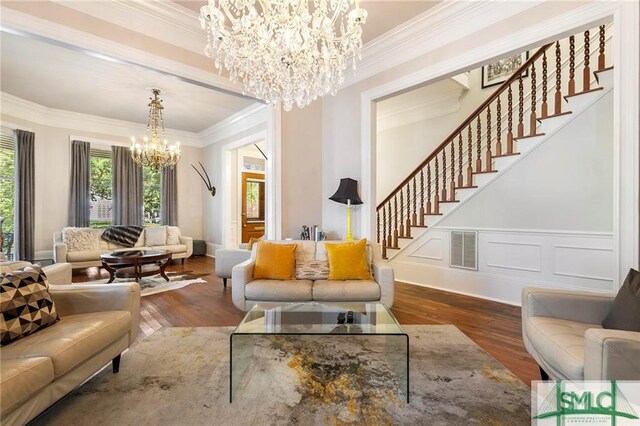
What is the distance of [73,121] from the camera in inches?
240

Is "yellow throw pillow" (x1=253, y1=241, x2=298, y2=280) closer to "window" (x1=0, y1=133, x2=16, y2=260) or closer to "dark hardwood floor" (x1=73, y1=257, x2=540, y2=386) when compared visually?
"dark hardwood floor" (x1=73, y1=257, x2=540, y2=386)

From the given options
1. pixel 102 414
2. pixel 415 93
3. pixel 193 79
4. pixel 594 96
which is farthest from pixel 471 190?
pixel 102 414

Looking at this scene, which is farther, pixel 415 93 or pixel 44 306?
pixel 415 93

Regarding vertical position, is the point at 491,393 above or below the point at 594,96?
below

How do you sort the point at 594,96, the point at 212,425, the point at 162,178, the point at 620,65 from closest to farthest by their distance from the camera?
the point at 212,425
the point at 620,65
the point at 594,96
the point at 162,178

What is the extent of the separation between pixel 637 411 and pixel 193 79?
4296 mm

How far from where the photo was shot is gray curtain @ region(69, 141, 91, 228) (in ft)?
19.9

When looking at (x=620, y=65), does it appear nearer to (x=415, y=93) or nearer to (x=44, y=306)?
(x=415, y=93)

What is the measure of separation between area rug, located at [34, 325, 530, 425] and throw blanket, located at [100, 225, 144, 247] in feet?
13.9

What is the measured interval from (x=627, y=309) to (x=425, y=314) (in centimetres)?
Answer: 186

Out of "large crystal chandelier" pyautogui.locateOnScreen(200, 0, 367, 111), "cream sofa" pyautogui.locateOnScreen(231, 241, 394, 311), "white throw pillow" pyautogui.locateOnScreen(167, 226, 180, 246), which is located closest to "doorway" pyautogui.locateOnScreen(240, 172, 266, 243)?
"white throw pillow" pyautogui.locateOnScreen(167, 226, 180, 246)

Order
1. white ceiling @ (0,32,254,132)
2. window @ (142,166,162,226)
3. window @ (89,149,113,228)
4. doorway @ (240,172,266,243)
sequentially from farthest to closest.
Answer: doorway @ (240,172,266,243) → window @ (142,166,162,226) → window @ (89,149,113,228) → white ceiling @ (0,32,254,132)

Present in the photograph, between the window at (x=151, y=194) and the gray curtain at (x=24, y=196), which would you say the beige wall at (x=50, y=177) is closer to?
the gray curtain at (x=24, y=196)

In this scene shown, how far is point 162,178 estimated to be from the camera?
23.5 ft
